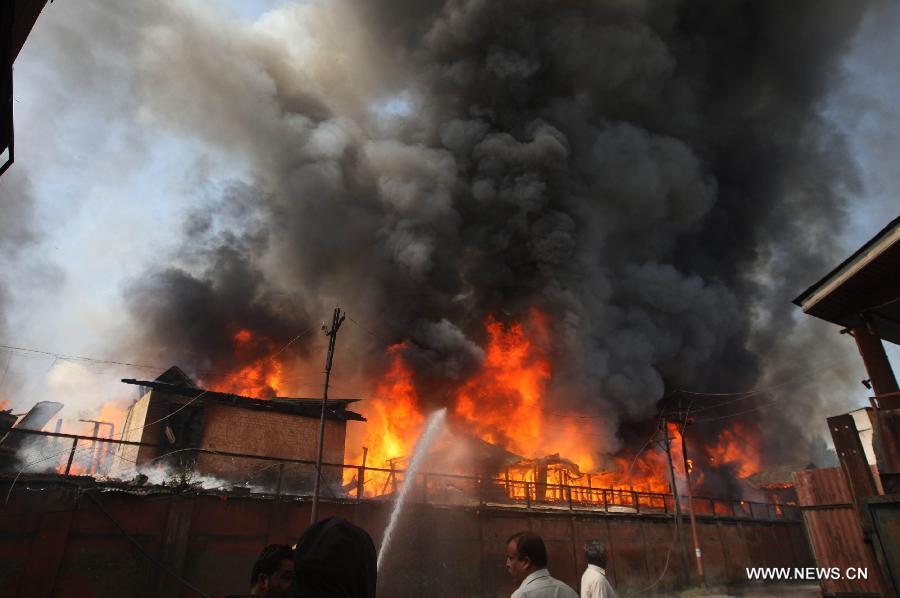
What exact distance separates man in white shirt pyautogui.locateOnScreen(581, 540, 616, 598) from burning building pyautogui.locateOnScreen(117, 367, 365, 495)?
643 inches

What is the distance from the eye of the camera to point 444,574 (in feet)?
50.1

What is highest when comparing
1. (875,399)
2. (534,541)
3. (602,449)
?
(602,449)

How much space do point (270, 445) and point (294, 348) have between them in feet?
57.6

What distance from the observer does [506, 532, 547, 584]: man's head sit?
3582 mm

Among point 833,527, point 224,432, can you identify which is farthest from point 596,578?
point 224,432

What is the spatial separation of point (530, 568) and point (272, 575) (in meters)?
1.75

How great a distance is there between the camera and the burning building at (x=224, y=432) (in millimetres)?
19964

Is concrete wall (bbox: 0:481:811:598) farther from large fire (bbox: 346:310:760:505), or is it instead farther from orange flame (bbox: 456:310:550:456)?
orange flame (bbox: 456:310:550:456)

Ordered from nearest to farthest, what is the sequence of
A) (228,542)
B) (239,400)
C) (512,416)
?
(228,542), (239,400), (512,416)

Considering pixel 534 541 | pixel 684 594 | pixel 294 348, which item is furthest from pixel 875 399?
pixel 294 348

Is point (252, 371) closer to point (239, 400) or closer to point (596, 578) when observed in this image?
point (239, 400)

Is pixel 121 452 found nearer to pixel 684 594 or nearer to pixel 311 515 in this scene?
pixel 311 515

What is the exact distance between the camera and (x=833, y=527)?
334 inches

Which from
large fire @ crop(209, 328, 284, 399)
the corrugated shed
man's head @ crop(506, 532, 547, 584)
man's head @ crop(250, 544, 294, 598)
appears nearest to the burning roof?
large fire @ crop(209, 328, 284, 399)
